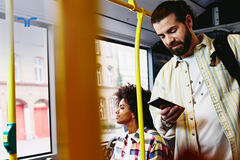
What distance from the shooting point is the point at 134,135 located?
1.40 meters

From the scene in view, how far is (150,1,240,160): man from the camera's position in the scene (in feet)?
4.10

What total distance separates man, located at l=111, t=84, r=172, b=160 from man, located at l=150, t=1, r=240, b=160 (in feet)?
0.13

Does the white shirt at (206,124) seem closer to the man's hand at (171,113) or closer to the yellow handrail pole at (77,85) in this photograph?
the man's hand at (171,113)

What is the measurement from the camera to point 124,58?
1.32m

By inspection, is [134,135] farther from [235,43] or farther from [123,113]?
[235,43]

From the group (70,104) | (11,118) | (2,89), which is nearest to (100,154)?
(70,104)

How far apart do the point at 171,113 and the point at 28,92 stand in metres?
1.52

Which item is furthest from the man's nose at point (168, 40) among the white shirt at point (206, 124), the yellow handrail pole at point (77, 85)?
the yellow handrail pole at point (77, 85)

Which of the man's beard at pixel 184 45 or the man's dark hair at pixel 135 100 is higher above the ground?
the man's beard at pixel 184 45

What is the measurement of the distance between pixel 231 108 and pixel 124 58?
1.79ft

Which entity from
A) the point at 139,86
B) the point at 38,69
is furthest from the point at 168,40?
the point at 38,69

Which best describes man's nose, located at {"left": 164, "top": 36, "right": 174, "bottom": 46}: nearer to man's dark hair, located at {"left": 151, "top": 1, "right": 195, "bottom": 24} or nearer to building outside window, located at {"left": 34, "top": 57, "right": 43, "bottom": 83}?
man's dark hair, located at {"left": 151, "top": 1, "right": 195, "bottom": 24}

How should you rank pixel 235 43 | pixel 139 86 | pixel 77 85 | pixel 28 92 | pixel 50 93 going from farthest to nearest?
pixel 28 92
pixel 50 93
pixel 139 86
pixel 235 43
pixel 77 85

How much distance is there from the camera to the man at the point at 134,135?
4.51ft
